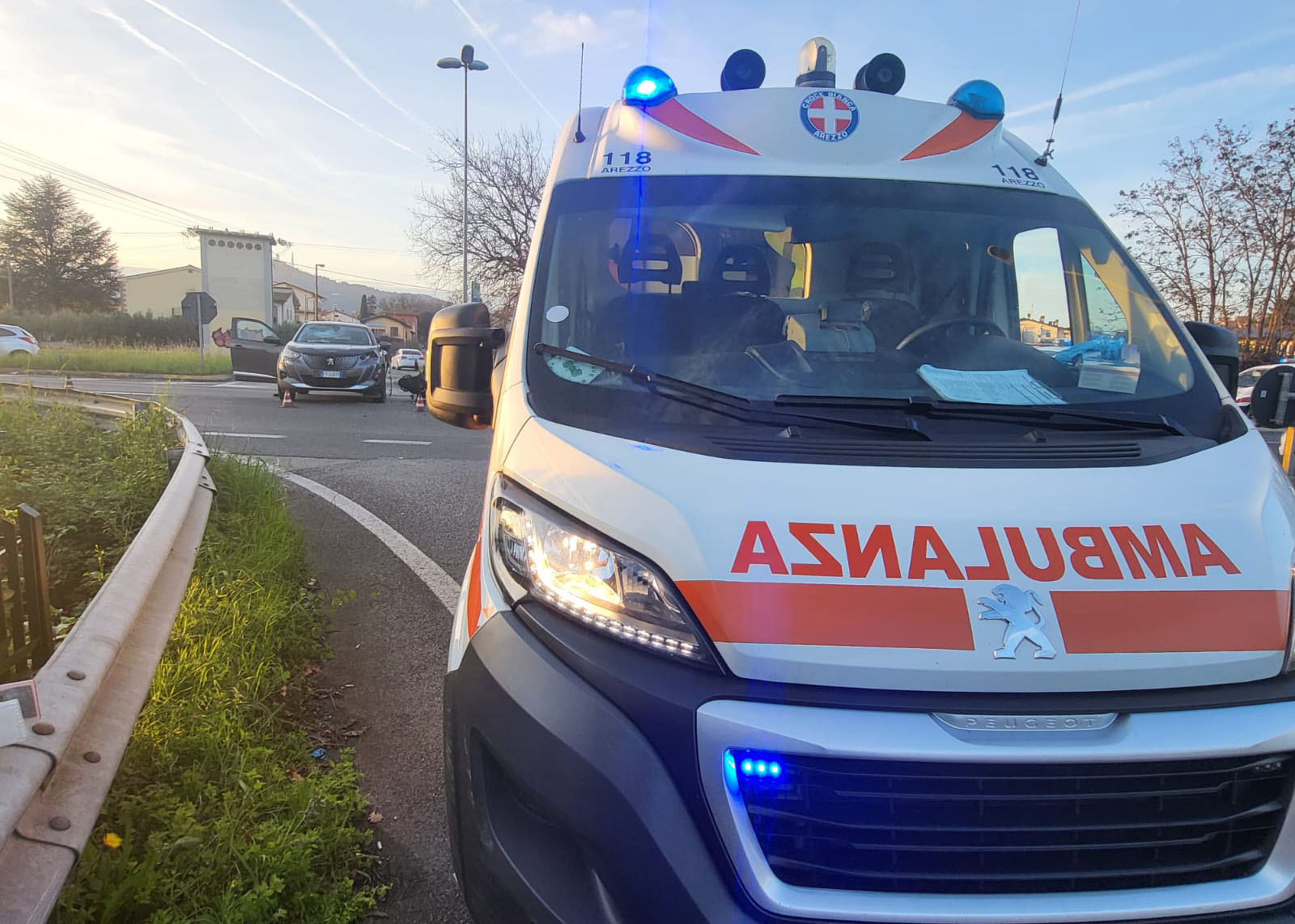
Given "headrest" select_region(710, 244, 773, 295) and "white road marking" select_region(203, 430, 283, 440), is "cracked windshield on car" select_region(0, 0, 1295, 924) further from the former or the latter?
"white road marking" select_region(203, 430, 283, 440)

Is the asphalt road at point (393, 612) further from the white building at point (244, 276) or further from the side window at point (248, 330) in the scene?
the white building at point (244, 276)

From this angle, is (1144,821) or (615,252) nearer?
(1144,821)

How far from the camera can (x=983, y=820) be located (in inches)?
53.1

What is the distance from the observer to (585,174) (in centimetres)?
250

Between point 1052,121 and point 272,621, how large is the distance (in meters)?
3.71

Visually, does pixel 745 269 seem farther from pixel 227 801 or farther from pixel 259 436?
pixel 259 436

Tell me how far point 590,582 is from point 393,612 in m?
2.81

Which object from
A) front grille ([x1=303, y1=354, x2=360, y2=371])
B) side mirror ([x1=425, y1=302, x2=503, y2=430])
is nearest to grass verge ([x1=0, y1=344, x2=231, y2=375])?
front grille ([x1=303, y1=354, x2=360, y2=371])

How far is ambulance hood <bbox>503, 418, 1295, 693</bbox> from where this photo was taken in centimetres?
136

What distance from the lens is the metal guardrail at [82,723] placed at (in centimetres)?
147

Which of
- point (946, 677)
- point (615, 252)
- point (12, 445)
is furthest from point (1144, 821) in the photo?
point (12, 445)

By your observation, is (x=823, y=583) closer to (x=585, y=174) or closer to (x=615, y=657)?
(x=615, y=657)

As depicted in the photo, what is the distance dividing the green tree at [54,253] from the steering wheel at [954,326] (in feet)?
220

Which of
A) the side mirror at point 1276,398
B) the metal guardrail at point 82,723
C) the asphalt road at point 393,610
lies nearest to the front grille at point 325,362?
the asphalt road at point 393,610
